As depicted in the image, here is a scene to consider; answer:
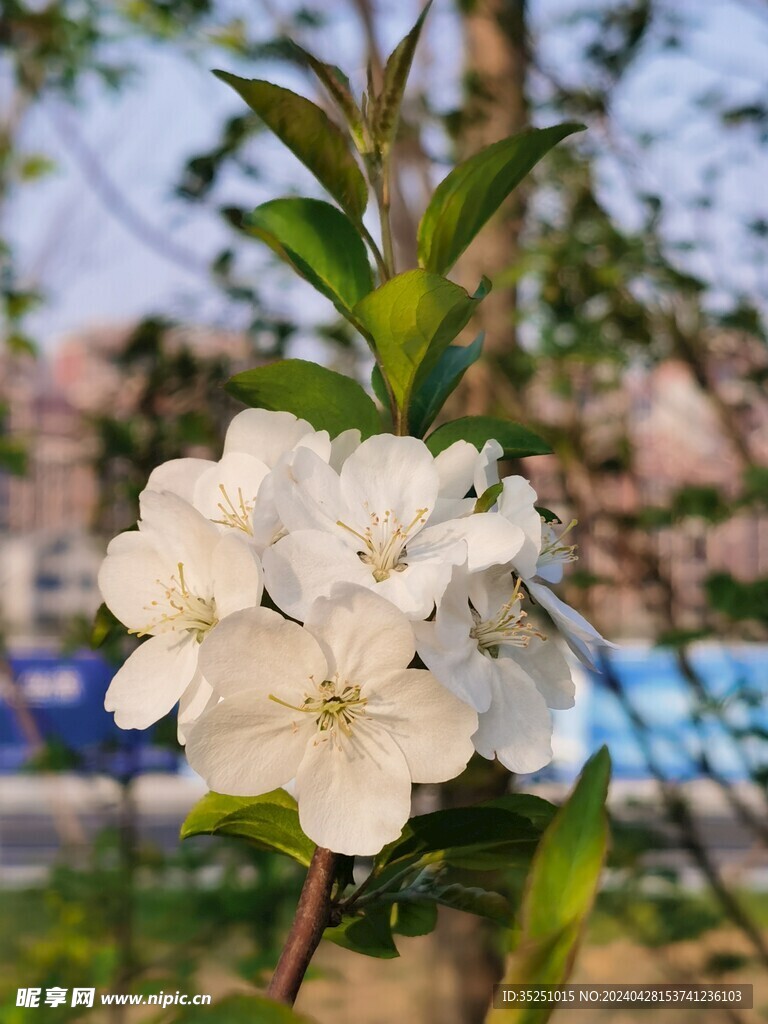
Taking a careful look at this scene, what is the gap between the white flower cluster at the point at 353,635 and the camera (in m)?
0.41

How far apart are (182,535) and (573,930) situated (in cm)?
Answer: 24

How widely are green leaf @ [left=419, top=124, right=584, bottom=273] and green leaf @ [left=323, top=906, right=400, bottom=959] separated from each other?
313 mm

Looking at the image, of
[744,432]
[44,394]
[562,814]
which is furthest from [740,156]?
[44,394]

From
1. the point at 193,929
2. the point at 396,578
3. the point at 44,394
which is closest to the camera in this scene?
the point at 396,578

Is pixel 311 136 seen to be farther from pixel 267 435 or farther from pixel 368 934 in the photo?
pixel 368 934

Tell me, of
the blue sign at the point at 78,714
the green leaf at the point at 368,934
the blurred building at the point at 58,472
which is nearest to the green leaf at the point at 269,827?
the green leaf at the point at 368,934

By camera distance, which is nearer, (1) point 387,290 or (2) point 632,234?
(1) point 387,290

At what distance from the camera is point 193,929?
6.49 ft

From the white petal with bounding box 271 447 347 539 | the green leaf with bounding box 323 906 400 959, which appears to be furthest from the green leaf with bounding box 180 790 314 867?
the white petal with bounding box 271 447 347 539

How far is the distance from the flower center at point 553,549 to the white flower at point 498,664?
5 cm

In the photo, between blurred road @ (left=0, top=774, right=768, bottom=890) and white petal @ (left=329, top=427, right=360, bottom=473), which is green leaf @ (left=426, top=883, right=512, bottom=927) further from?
blurred road @ (left=0, top=774, right=768, bottom=890)

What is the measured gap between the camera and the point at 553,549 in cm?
52

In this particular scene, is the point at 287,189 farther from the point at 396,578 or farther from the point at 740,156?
the point at 396,578

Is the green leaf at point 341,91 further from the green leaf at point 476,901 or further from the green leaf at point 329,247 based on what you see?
the green leaf at point 476,901
